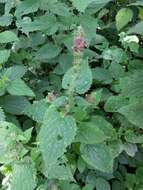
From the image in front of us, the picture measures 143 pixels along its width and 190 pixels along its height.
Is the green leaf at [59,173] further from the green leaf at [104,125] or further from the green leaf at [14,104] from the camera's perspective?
the green leaf at [14,104]

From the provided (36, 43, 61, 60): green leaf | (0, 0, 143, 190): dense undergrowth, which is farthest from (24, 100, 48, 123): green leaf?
(36, 43, 61, 60): green leaf

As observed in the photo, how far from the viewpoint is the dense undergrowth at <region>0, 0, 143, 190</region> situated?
143 cm

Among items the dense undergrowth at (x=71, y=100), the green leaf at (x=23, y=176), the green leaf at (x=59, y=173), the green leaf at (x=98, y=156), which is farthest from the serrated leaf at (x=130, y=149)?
the green leaf at (x=23, y=176)

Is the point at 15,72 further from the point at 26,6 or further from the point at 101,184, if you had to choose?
the point at 101,184

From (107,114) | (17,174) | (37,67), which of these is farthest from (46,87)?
(17,174)

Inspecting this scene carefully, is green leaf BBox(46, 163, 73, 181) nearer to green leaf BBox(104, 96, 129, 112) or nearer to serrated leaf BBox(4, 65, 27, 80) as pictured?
green leaf BBox(104, 96, 129, 112)

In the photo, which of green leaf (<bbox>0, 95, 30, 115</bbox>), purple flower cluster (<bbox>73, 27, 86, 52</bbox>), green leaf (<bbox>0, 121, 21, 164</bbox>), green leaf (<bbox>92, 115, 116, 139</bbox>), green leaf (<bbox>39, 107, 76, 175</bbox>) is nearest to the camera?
purple flower cluster (<bbox>73, 27, 86, 52</bbox>)

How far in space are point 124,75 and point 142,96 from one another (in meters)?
0.28

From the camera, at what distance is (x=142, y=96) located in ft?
4.98

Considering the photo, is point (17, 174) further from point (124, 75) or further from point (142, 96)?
point (124, 75)

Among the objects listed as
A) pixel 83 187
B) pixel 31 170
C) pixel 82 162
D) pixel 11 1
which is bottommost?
pixel 83 187

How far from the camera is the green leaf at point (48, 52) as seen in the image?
183 cm

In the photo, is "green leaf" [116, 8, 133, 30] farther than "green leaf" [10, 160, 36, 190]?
Yes

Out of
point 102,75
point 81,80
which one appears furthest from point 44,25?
point 81,80
